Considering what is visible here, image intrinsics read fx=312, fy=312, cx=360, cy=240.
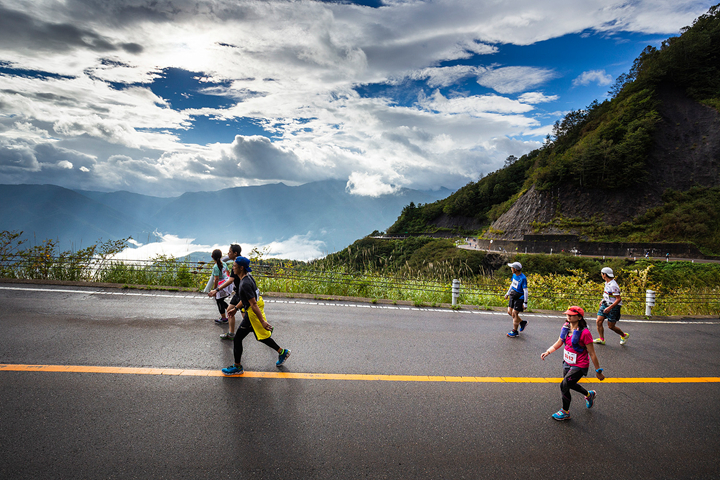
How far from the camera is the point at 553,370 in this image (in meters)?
5.39

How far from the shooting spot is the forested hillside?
42.3 metres

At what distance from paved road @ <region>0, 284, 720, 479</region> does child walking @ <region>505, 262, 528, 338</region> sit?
0.47 metres

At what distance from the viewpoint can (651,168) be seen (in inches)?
1907

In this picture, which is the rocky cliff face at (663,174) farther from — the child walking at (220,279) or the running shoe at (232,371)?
the running shoe at (232,371)

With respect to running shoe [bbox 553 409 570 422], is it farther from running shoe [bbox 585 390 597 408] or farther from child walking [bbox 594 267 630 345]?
child walking [bbox 594 267 630 345]

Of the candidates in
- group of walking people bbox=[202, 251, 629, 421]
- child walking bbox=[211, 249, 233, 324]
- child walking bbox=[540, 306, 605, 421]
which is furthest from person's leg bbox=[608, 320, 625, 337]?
child walking bbox=[211, 249, 233, 324]

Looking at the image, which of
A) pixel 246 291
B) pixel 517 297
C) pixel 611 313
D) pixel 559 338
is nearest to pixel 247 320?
pixel 246 291

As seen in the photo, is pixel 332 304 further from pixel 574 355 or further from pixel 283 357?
pixel 574 355

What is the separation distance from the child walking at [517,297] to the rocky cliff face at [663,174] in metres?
47.7

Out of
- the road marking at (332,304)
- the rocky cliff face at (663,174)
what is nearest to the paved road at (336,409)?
the road marking at (332,304)

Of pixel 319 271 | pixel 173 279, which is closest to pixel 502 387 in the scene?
pixel 319 271

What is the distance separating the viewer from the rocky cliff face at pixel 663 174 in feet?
150

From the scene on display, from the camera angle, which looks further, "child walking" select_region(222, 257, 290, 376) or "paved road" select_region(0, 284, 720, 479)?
"child walking" select_region(222, 257, 290, 376)

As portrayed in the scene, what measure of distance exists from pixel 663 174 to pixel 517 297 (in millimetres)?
59524
